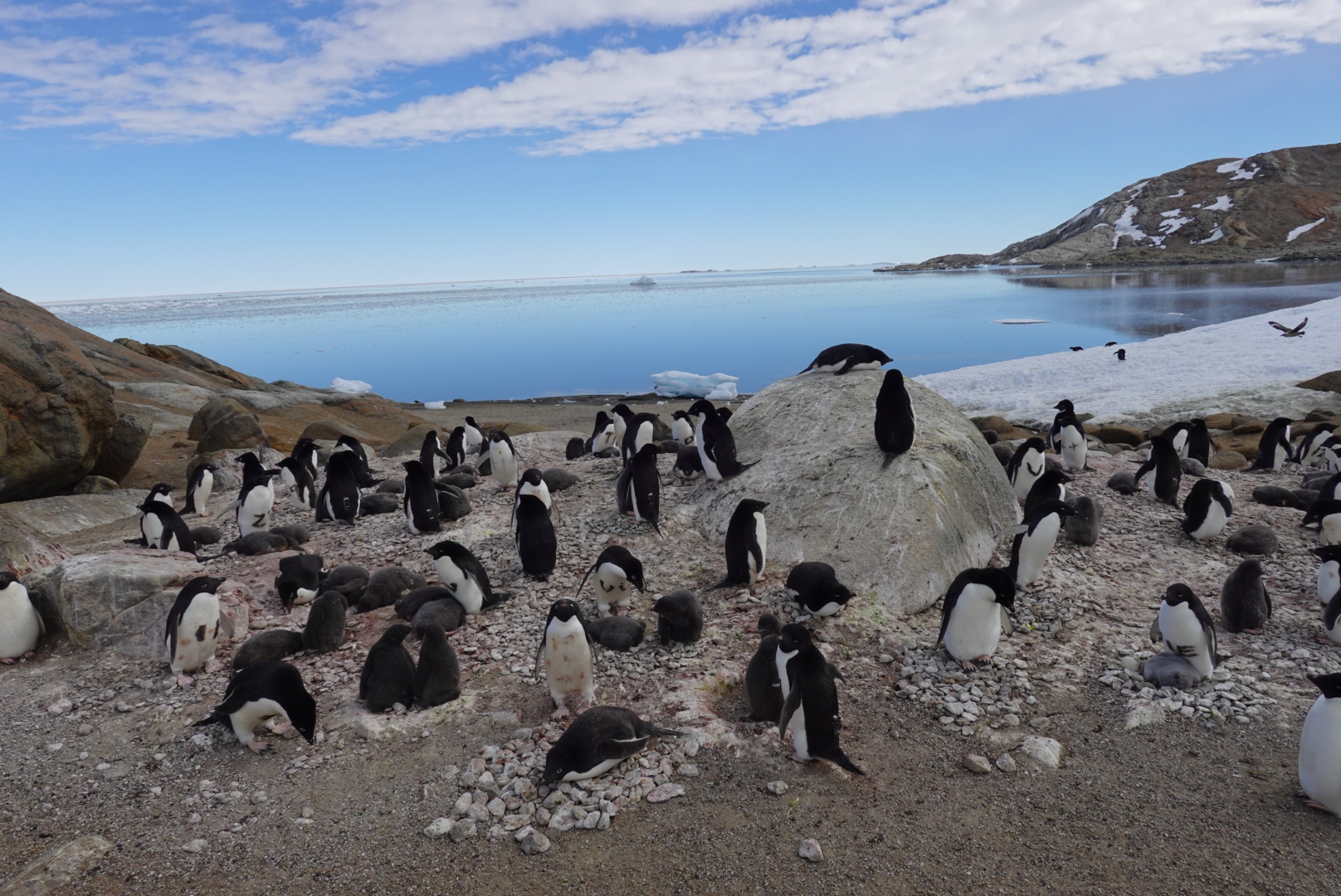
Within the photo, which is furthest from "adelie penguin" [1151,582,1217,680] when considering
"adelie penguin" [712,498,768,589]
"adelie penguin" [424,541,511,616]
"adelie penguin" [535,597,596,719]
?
"adelie penguin" [424,541,511,616]

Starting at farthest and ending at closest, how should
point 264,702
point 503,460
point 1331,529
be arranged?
point 503,460
point 1331,529
point 264,702

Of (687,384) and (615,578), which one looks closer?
(615,578)

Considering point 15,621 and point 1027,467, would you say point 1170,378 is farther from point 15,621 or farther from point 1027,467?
point 15,621

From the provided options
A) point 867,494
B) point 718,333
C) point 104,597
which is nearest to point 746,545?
point 867,494

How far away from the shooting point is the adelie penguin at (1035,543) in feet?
20.0

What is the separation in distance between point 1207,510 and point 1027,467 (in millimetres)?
1804

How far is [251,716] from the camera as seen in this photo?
4.35 m

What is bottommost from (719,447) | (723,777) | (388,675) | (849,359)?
(723,777)

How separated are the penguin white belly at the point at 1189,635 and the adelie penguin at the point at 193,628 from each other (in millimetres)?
6159

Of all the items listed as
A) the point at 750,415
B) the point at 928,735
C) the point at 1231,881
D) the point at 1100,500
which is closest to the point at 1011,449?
the point at 1100,500

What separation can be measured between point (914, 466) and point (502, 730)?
155 inches

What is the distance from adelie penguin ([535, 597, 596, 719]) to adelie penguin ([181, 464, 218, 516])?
7374 mm

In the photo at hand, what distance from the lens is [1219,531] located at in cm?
734

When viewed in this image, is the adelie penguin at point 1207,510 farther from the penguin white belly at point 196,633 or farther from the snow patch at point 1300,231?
the snow patch at point 1300,231
